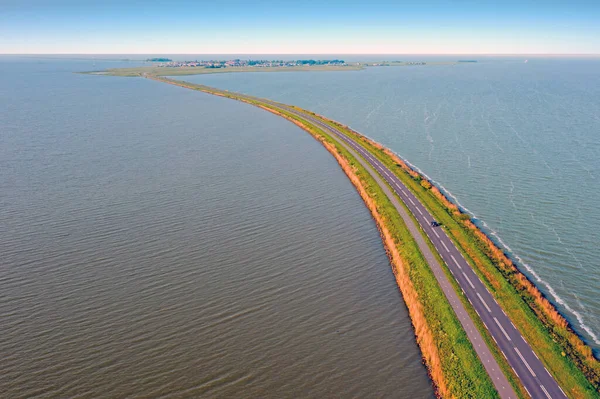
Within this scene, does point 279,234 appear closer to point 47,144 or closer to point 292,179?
point 292,179

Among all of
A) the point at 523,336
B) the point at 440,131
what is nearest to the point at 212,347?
the point at 523,336

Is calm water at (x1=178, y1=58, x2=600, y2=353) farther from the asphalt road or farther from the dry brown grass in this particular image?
the dry brown grass

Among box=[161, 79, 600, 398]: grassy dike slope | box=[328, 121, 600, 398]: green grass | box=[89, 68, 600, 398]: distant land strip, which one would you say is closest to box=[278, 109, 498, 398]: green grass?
box=[89, 68, 600, 398]: distant land strip

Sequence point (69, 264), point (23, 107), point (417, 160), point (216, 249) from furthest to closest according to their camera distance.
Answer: point (23, 107)
point (417, 160)
point (216, 249)
point (69, 264)

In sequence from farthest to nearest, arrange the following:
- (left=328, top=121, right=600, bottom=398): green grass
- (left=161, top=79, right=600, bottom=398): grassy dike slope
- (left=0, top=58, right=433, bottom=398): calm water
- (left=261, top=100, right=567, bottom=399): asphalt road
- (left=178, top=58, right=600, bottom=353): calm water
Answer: (left=178, top=58, right=600, bottom=353): calm water
(left=0, top=58, right=433, bottom=398): calm water
(left=161, top=79, right=600, bottom=398): grassy dike slope
(left=328, top=121, right=600, bottom=398): green grass
(left=261, top=100, right=567, bottom=399): asphalt road

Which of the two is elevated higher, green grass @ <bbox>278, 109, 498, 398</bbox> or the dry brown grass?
green grass @ <bbox>278, 109, 498, 398</bbox>

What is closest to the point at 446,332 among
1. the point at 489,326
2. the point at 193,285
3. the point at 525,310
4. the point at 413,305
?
the point at 489,326
